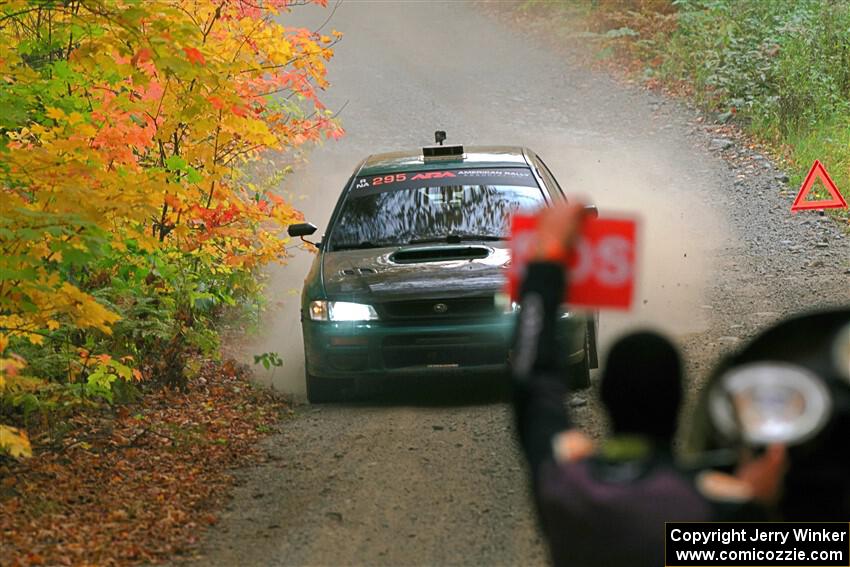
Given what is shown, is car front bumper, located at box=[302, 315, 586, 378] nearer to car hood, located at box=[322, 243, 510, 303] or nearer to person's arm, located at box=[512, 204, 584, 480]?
car hood, located at box=[322, 243, 510, 303]

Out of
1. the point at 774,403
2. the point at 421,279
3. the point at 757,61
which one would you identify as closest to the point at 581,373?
the point at 421,279

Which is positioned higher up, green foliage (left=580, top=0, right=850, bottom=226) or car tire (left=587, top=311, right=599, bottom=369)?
green foliage (left=580, top=0, right=850, bottom=226)

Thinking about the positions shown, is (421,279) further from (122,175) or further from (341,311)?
(122,175)

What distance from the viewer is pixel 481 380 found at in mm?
10453

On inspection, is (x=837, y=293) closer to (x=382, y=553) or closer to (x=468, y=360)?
(x=468, y=360)

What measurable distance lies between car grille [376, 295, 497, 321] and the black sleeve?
21.9 feet

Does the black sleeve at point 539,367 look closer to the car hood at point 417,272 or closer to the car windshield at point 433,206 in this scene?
the car hood at point 417,272

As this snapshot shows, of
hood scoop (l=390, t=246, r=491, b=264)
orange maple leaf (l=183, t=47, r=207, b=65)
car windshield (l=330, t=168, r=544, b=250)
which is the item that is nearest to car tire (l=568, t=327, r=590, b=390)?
hood scoop (l=390, t=246, r=491, b=264)

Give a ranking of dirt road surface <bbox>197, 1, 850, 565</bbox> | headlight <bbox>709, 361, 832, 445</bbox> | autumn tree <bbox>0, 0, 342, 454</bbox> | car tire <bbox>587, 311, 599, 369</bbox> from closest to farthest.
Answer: headlight <bbox>709, 361, 832, 445</bbox> < dirt road surface <bbox>197, 1, 850, 565</bbox> < autumn tree <bbox>0, 0, 342, 454</bbox> < car tire <bbox>587, 311, 599, 369</bbox>

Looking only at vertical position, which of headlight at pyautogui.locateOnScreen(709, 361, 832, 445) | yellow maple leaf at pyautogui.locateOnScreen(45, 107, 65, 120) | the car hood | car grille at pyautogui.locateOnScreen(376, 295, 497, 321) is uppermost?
yellow maple leaf at pyautogui.locateOnScreen(45, 107, 65, 120)

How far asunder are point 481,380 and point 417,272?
1.61 metres

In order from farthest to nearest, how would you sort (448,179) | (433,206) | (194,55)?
(448,179)
(433,206)
(194,55)

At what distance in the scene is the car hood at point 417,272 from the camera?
356 inches

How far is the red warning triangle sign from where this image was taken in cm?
1688
